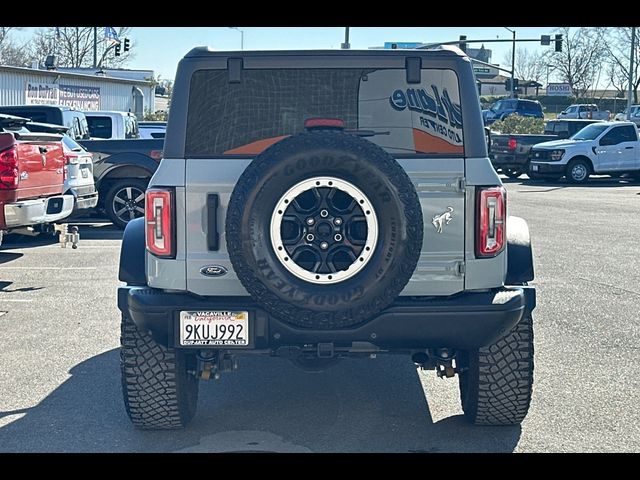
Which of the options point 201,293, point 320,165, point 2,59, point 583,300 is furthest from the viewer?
point 2,59

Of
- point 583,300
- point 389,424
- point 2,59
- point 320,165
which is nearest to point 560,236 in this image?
point 583,300

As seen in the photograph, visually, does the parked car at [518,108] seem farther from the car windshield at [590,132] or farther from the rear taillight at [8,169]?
the rear taillight at [8,169]

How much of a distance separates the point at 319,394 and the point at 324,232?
1854 millimetres

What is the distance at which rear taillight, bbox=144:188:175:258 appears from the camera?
4.93 meters

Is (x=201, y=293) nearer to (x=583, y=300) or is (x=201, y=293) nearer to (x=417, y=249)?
(x=417, y=249)

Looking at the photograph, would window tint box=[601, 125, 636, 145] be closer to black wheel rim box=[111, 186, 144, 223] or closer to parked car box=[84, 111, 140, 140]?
parked car box=[84, 111, 140, 140]

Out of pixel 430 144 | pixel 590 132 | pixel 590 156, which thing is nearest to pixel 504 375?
pixel 430 144

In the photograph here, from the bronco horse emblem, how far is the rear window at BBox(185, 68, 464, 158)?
469 millimetres

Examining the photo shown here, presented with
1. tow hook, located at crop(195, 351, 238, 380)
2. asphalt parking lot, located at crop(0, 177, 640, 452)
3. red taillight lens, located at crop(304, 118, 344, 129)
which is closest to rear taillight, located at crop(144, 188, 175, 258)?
tow hook, located at crop(195, 351, 238, 380)

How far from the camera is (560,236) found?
47.2 ft

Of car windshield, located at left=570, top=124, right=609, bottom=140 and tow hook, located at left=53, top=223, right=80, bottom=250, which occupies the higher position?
car windshield, located at left=570, top=124, right=609, bottom=140

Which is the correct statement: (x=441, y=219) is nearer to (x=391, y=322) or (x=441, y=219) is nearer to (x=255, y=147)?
(x=391, y=322)
